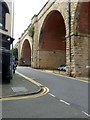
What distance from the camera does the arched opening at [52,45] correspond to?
50.8 m

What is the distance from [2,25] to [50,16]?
19997 mm

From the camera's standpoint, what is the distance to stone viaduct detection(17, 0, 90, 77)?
29.6m

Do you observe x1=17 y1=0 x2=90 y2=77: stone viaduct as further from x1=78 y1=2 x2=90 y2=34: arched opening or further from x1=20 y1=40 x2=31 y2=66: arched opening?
x1=20 y1=40 x2=31 y2=66: arched opening

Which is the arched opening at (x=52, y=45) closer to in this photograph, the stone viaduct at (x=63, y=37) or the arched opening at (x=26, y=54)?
the stone viaduct at (x=63, y=37)

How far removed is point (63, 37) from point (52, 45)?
2749 millimetres

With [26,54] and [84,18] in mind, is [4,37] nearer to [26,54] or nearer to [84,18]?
[84,18]

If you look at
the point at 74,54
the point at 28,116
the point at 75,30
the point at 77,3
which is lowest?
the point at 28,116

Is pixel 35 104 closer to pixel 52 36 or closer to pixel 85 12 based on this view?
pixel 85 12

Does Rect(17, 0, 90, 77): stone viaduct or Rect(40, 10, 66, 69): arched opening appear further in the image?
Rect(40, 10, 66, 69): arched opening

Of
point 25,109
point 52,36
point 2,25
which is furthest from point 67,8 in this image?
point 25,109

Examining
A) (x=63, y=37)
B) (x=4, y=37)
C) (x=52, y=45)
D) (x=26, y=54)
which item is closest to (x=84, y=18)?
(x=4, y=37)

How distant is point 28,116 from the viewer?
9.07 m

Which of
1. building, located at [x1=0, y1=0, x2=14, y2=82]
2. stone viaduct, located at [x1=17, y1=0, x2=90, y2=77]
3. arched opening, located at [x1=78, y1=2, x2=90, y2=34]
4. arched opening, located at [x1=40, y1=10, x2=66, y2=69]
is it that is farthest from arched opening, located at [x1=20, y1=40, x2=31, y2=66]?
arched opening, located at [x1=78, y1=2, x2=90, y2=34]

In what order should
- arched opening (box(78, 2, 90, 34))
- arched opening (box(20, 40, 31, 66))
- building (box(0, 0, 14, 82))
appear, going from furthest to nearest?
arched opening (box(20, 40, 31, 66)), arched opening (box(78, 2, 90, 34)), building (box(0, 0, 14, 82))
